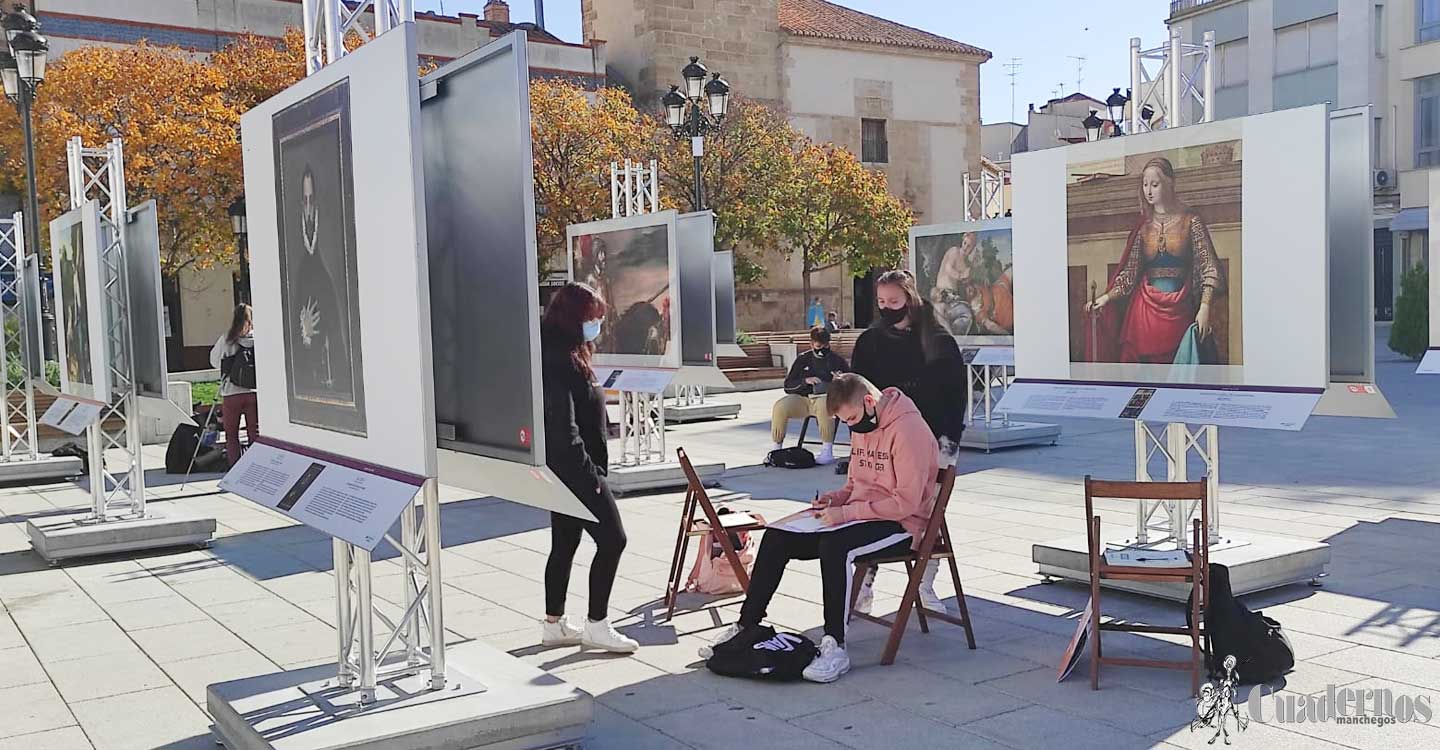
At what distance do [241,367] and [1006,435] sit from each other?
27.1 ft

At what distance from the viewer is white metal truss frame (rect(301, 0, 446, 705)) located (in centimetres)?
438

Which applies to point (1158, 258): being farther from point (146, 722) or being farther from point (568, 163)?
point (568, 163)

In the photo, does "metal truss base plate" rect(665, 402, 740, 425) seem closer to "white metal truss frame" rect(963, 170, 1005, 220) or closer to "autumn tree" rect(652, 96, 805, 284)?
"white metal truss frame" rect(963, 170, 1005, 220)

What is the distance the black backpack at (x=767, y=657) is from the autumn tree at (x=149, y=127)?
60.1 feet

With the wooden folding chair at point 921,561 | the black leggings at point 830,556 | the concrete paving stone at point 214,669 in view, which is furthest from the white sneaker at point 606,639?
the concrete paving stone at point 214,669

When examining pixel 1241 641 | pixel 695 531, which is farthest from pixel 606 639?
pixel 1241 641

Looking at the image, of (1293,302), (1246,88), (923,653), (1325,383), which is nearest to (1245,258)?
(1293,302)

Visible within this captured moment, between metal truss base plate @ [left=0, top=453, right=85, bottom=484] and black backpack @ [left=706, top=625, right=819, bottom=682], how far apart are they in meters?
10.6

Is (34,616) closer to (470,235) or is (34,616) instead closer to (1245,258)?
(470,235)

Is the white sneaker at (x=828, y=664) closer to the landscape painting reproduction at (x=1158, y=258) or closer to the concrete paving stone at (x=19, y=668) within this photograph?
the landscape painting reproduction at (x=1158, y=258)

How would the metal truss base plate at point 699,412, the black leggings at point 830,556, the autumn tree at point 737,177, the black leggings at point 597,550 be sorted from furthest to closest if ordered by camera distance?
1. the autumn tree at point 737,177
2. the metal truss base plate at point 699,412
3. the black leggings at point 597,550
4. the black leggings at point 830,556

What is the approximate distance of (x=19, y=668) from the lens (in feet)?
20.4

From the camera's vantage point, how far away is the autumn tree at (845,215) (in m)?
31.3

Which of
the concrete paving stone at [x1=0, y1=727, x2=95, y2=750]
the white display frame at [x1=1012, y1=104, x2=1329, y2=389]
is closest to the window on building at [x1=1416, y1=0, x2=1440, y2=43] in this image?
the white display frame at [x1=1012, y1=104, x2=1329, y2=389]
